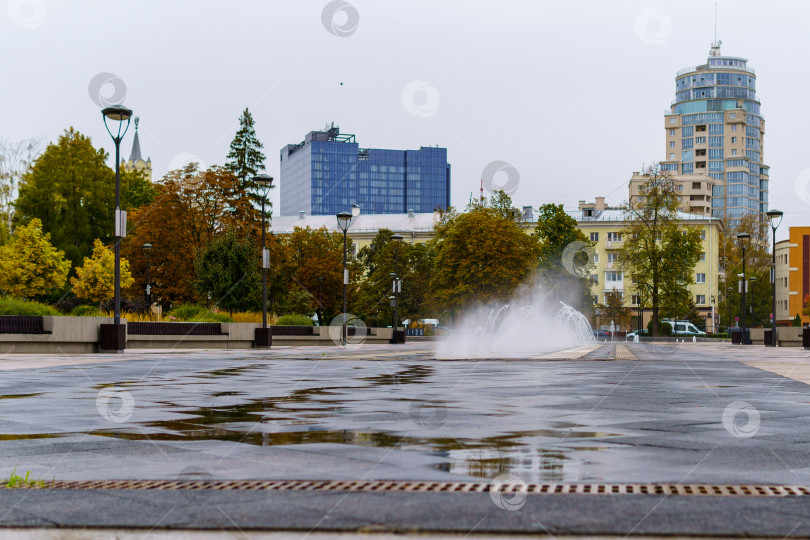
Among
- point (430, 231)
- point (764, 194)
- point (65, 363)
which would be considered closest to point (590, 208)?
point (430, 231)

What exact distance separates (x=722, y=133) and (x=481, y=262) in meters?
127

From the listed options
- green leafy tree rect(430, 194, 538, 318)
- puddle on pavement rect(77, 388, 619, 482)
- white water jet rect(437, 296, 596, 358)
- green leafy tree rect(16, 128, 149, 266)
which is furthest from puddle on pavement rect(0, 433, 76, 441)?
green leafy tree rect(16, 128, 149, 266)

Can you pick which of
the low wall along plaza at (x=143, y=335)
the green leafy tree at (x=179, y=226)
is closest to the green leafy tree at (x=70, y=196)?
the green leafy tree at (x=179, y=226)

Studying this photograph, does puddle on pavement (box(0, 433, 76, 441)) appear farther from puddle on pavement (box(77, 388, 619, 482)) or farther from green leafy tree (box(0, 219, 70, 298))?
Answer: green leafy tree (box(0, 219, 70, 298))

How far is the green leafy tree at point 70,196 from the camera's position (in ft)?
235

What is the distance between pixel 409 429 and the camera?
8109mm

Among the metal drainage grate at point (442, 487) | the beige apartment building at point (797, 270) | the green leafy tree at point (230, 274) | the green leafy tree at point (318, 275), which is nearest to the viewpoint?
the metal drainage grate at point (442, 487)

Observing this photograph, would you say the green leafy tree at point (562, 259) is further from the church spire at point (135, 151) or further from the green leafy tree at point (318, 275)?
the church spire at point (135, 151)

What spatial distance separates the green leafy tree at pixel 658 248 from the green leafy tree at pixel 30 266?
42837mm

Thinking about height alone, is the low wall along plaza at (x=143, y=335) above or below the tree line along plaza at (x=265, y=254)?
below

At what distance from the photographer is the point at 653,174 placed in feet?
240

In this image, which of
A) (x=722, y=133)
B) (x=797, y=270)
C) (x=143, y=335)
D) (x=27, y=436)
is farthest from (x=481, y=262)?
(x=722, y=133)

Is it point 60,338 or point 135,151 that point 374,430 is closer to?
point 60,338

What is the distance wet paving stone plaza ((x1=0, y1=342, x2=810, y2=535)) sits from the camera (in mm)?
4668
